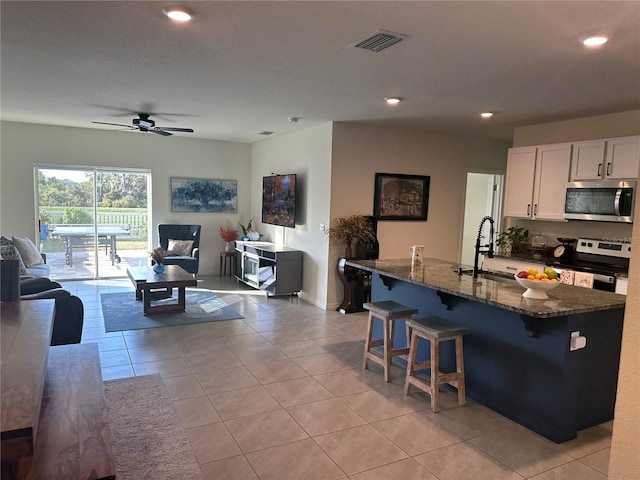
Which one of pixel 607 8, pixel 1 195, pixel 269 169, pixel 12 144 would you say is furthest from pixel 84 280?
pixel 607 8

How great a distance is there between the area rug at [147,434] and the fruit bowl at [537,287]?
230cm

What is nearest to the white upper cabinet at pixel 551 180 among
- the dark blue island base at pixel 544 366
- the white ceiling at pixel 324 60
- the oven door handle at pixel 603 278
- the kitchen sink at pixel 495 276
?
the white ceiling at pixel 324 60

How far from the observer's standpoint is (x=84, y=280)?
7641 millimetres

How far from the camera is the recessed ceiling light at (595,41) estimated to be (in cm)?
265

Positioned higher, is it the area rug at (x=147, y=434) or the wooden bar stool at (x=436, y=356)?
the wooden bar stool at (x=436, y=356)

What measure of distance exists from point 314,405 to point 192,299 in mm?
3700

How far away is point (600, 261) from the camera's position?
15.7 ft

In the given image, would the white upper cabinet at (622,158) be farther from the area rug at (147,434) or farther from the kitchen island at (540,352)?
the area rug at (147,434)

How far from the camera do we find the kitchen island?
285 centimetres

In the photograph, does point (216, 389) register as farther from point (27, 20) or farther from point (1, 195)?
point (1, 195)

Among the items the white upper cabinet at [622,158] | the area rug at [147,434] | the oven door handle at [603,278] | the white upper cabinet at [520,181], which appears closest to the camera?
the area rug at [147,434]

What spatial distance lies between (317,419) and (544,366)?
157 centimetres

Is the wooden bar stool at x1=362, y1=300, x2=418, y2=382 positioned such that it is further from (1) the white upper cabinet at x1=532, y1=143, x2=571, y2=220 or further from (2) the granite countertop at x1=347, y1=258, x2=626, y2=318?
(1) the white upper cabinet at x1=532, y1=143, x2=571, y2=220

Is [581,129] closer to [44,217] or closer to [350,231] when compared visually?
[350,231]
